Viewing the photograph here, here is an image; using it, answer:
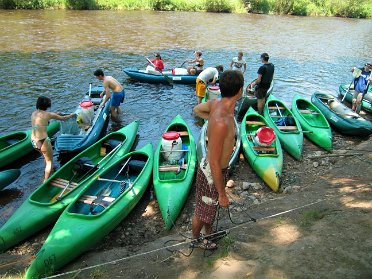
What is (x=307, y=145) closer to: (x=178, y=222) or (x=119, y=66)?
(x=178, y=222)

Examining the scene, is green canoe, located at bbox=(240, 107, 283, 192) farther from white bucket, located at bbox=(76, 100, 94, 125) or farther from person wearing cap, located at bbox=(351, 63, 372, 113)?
white bucket, located at bbox=(76, 100, 94, 125)

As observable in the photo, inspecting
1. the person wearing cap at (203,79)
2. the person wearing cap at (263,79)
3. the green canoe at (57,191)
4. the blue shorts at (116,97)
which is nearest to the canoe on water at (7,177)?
the green canoe at (57,191)

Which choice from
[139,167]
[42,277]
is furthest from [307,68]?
[42,277]

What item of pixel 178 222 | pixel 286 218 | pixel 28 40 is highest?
pixel 28 40

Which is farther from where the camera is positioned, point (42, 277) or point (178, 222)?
point (178, 222)

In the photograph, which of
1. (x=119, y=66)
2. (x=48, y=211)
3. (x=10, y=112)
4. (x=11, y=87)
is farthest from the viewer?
(x=119, y=66)

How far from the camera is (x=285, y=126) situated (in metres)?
9.83

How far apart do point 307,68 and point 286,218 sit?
15.2 meters

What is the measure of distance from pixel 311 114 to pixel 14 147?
9020 millimetres

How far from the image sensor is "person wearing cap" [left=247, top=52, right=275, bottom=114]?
10.3 metres

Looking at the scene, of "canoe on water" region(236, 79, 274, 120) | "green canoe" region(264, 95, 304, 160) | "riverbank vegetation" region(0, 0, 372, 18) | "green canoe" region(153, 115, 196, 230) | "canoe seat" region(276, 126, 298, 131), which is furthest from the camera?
"riverbank vegetation" region(0, 0, 372, 18)

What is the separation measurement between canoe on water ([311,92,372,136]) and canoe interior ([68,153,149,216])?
639 cm

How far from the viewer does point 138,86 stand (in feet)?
47.6

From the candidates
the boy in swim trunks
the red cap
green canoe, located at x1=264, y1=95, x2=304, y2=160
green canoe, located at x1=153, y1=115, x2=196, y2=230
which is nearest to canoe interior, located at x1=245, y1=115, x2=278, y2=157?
the red cap
